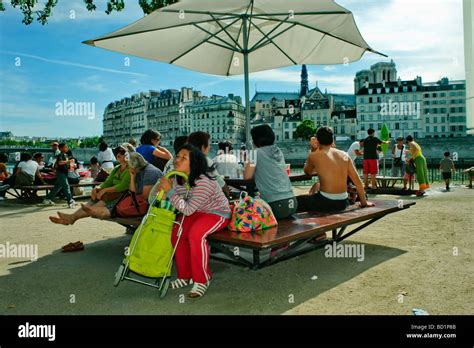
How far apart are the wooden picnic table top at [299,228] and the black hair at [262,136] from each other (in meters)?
0.99

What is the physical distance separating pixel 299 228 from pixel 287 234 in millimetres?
393

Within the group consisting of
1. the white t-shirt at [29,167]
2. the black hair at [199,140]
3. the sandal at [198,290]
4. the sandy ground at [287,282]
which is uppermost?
the black hair at [199,140]

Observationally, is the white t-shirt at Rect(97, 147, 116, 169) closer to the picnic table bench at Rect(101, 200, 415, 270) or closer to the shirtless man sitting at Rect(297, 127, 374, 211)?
the picnic table bench at Rect(101, 200, 415, 270)

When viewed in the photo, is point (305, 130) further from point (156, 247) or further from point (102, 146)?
point (156, 247)

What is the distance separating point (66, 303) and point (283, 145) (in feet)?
260

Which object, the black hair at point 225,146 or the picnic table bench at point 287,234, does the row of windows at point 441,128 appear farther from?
the picnic table bench at point 287,234

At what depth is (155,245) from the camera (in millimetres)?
4211

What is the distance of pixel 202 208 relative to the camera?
4559 mm

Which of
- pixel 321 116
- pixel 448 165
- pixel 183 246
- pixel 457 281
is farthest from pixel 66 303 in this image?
pixel 321 116

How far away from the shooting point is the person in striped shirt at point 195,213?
14.3 ft

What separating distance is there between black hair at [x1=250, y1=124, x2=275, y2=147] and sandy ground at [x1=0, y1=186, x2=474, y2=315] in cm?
160

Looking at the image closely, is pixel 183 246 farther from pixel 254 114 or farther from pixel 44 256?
pixel 254 114

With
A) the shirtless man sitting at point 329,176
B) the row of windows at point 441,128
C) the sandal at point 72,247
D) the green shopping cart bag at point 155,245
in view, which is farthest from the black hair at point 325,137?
the row of windows at point 441,128

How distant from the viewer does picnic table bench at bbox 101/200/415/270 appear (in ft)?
13.7
